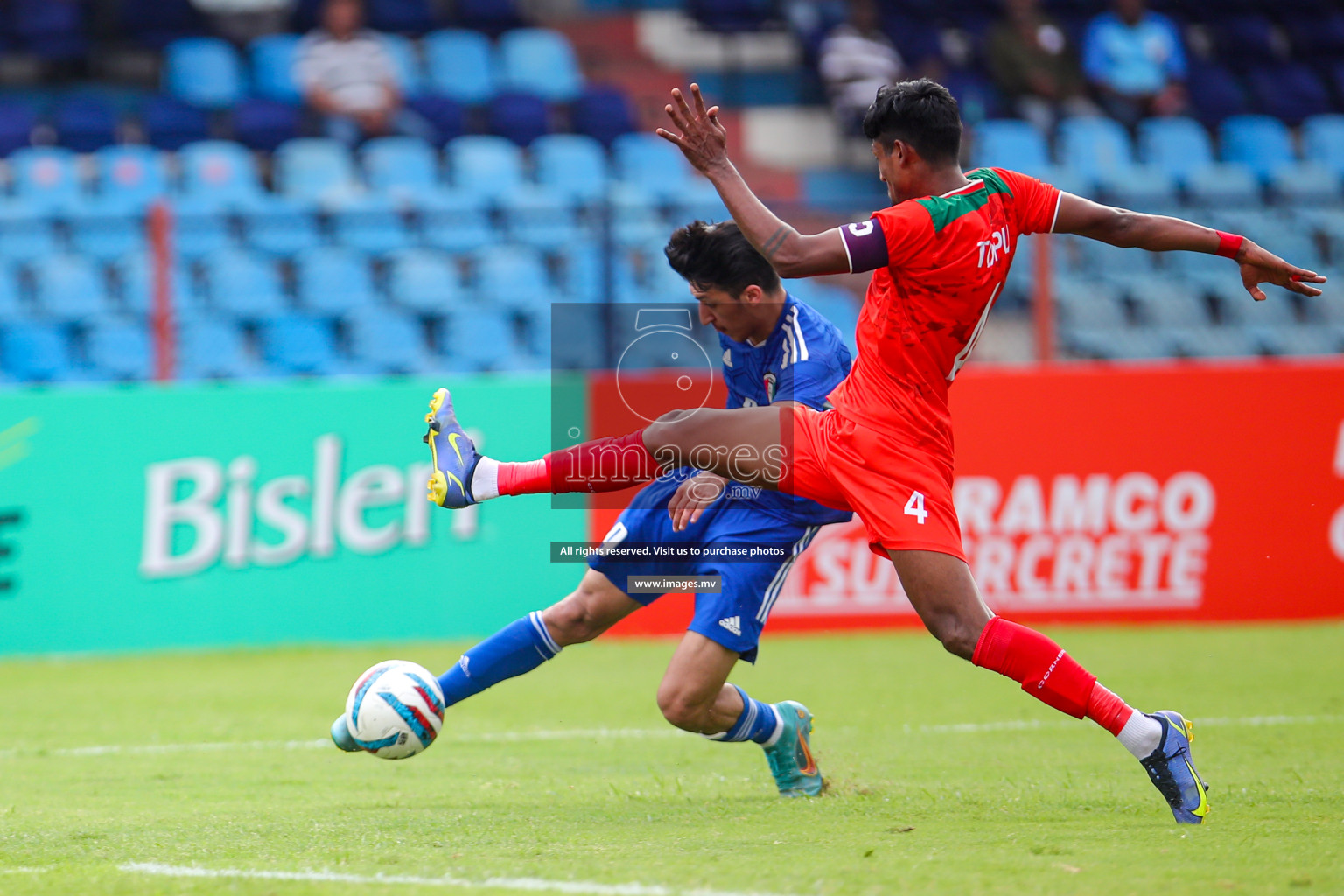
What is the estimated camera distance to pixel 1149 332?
1202cm

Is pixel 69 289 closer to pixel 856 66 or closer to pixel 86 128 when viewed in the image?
pixel 86 128

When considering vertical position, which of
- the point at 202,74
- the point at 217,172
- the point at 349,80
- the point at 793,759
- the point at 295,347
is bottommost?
the point at 793,759

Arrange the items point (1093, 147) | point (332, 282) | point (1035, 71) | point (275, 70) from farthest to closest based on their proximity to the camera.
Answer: point (1035, 71) → point (1093, 147) → point (275, 70) → point (332, 282)

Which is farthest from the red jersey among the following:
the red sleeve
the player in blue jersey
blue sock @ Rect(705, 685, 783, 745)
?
blue sock @ Rect(705, 685, 783, 745)

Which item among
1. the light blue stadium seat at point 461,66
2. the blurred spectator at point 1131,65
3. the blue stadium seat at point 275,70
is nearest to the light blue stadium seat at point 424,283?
the blue stadium seat at point 275,70

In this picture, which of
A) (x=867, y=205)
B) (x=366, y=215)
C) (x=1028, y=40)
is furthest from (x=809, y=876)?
(x=1028, y=40)

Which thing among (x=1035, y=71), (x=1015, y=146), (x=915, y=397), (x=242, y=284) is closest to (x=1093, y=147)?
(x=1015, y=146)

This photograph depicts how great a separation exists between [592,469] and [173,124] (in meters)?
10.6

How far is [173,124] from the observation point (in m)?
14.1

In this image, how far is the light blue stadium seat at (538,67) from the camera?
15.4 metres

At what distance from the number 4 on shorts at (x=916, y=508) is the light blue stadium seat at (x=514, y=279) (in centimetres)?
670

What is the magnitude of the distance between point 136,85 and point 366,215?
19.2 ft

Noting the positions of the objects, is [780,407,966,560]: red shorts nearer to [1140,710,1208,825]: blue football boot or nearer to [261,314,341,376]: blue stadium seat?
[1140,710,1208,825]: blue football boot

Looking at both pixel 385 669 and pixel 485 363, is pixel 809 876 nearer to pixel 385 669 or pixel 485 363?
pixel 385 669
